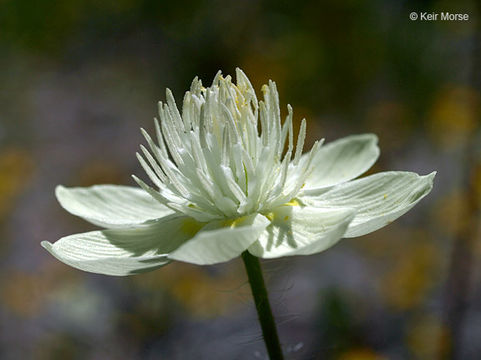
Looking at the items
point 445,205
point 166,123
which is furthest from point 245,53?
point 166,123

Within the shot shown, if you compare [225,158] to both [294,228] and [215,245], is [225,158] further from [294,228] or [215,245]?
[215,245]

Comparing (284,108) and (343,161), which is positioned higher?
(284,108)

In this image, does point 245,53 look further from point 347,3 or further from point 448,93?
point 448,93

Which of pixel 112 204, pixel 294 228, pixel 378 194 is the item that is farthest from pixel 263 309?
pixel 112 204

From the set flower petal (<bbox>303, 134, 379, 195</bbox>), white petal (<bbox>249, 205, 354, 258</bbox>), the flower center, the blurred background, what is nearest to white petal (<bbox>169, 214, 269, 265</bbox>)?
white petal (<bbox>249, 205, 354, 258</bbox>)

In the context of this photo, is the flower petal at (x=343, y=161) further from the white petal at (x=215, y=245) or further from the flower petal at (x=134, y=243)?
the white petal at (x=215, y=245)

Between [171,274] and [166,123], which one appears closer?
[166,123]
